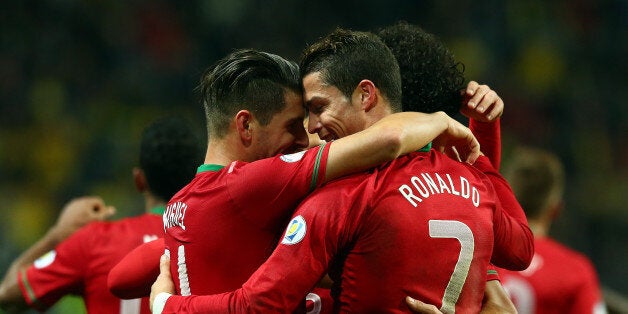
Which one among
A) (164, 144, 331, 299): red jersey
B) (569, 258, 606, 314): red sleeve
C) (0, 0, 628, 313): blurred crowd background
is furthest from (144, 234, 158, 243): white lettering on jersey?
(0, 0, 628, 313): blurred crowd background

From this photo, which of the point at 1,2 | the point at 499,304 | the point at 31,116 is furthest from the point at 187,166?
the point at 1,2

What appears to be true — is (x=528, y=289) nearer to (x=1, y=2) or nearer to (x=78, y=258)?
(x=78, y=258)

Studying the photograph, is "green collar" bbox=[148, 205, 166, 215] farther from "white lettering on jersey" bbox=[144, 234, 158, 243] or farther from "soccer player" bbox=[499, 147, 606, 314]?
"soccer player" bbox=[499, 147, 606, 314]

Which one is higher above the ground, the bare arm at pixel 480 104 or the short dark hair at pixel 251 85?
the short dark hair at pixel 251 85

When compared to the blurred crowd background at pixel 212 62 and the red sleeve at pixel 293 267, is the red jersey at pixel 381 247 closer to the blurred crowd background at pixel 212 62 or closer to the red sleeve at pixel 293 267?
the red sleeve at pixel 293 267

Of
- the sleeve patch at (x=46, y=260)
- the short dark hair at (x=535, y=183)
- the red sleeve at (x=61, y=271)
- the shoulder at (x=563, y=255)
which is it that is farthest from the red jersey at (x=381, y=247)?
the short dark hair at (x=535, y=183)

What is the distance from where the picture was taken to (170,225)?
3.00 m

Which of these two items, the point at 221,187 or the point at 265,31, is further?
the point at 265,31

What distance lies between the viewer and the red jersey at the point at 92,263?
4098 mm

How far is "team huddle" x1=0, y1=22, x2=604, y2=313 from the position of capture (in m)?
2.66

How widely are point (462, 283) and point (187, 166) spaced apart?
211 cm

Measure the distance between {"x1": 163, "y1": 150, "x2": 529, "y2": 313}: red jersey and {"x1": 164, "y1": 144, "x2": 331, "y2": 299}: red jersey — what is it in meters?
0.09

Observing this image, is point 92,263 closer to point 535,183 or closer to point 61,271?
point 61,271

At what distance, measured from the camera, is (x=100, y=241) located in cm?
415
